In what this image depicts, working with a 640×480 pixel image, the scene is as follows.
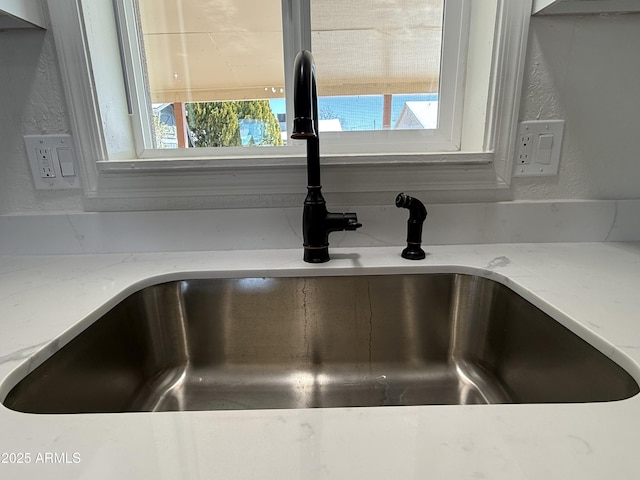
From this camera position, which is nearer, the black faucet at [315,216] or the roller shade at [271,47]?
the black faucet at [315,216]

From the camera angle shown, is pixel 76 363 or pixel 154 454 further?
pixel 76 363

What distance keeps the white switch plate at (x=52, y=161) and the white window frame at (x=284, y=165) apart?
28 mm

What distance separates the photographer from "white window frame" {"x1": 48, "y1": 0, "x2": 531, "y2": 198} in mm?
765

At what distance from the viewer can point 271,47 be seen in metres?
0.89

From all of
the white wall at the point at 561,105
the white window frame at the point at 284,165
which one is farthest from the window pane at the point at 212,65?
the white wall at the point at 561,105

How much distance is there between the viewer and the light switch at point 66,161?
79cm

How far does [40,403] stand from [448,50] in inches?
42.6

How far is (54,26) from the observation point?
73cm

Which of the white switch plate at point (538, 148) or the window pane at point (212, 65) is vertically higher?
the window pane at point (212, 65)

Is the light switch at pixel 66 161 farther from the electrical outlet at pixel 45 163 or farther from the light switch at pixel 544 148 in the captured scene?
the light switch at pixel 544 148

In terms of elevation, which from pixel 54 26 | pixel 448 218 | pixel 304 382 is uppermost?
pixel 54 26

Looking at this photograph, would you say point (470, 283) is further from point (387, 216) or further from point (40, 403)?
point (40, 403)

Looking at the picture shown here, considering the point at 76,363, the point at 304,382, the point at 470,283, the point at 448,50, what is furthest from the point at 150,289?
the point at 448,50

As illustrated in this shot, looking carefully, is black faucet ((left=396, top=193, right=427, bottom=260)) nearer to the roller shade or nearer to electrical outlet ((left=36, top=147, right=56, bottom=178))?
the roller shade
